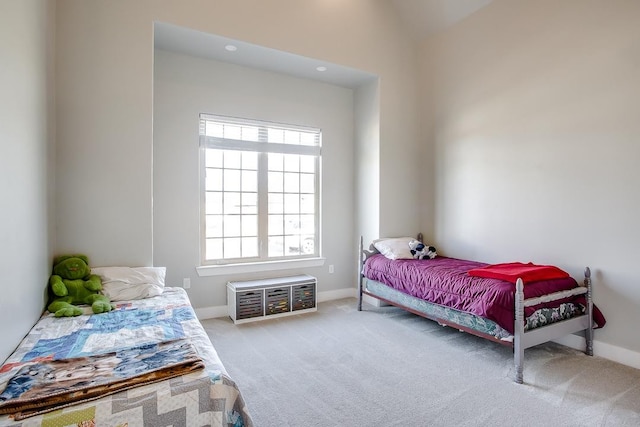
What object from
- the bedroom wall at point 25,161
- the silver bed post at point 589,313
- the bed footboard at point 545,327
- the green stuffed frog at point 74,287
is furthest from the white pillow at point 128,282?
the silver bed post at point 589,313

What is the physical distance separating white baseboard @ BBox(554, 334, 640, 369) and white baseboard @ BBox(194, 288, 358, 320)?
2.44 metres

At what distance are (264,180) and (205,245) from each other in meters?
1.05

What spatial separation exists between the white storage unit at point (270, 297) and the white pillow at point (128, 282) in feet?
3.26

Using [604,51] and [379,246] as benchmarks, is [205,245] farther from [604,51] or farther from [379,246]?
[604,51]

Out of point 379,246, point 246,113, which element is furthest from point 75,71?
point 379,246

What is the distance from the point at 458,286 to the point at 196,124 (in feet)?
10.3

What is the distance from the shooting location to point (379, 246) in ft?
13.3

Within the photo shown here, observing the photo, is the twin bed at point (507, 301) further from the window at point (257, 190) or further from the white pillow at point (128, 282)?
the white pillow at point (128, 282)

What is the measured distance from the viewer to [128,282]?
2.72 m

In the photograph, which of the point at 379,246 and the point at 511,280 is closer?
the point at 511,280

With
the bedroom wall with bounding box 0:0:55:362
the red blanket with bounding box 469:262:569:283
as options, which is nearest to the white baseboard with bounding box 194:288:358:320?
the bedroom wall with bounding box 0:0:55:362

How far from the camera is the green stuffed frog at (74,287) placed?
2.33m

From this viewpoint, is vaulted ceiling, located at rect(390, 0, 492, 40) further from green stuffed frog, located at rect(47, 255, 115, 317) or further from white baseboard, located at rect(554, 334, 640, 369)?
green stuffed frog, located at rect(47, 255, 115, 317)

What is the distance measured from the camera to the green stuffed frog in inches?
91.9
